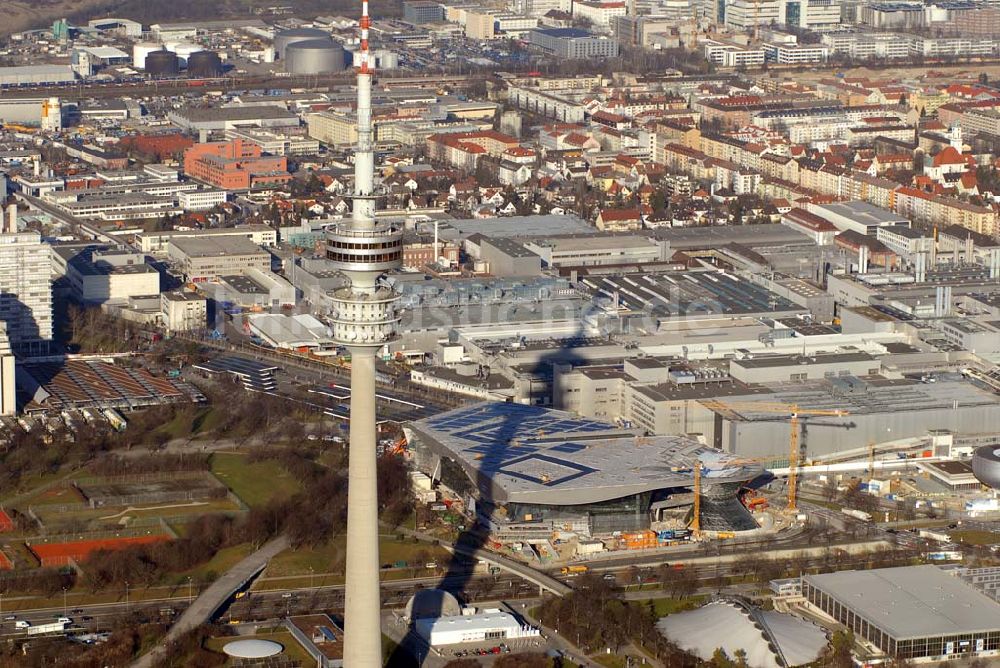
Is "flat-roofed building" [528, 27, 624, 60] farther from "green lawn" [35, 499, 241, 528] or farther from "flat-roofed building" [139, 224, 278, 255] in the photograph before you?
"green lawn" [35, 499, 241, 528]

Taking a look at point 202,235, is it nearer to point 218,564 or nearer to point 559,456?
point 559,456

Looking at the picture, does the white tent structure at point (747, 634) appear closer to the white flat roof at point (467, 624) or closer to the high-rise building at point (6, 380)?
the white flat roof at point (467, 624)

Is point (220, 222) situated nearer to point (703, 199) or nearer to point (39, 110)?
point (703, 199)

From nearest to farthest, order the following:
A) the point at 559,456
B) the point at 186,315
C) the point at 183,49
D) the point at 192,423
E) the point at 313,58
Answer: the point at 559,456 → the point at 192,423 → the point at 186,315 → the point at 313,58 → the point at 183,49

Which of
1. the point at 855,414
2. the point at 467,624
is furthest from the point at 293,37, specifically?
the point at 467,624

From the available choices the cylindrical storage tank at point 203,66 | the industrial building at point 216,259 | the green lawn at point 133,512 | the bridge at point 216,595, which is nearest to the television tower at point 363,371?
the bridge at point 216,595

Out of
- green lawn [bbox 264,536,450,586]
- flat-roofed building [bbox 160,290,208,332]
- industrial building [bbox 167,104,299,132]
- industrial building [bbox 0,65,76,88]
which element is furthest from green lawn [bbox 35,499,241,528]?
industrial building [bbox 0,65,76,88]

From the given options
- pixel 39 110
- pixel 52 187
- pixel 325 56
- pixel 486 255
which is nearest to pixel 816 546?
pixel 486 255
